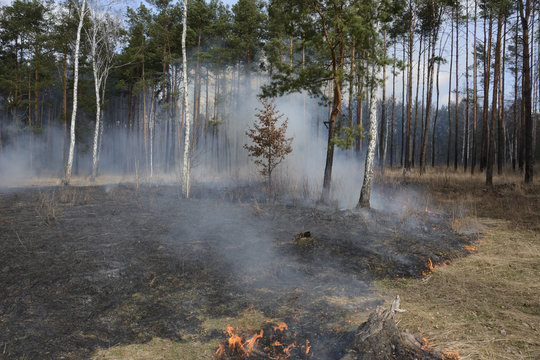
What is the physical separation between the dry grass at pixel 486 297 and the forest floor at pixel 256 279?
0.07 ft

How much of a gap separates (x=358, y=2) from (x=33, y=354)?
1057 cm

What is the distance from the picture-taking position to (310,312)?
3.84 metres

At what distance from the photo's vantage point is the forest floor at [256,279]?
3277 millimetres

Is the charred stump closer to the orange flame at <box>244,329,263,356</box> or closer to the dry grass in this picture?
the dry grass

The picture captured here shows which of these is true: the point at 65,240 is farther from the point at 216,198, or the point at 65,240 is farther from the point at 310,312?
the point at 216,198

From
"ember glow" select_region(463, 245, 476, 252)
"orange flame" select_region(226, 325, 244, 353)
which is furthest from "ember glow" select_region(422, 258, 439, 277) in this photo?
"orange flame" select_region(226, 325, 244, 353)

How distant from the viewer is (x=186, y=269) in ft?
17.2

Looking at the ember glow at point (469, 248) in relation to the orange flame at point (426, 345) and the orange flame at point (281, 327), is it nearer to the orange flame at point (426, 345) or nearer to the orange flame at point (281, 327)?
the orange flame at point (426, 345)

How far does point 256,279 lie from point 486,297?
3325 mm

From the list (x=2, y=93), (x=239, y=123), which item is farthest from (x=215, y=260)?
(x=2, y=93)

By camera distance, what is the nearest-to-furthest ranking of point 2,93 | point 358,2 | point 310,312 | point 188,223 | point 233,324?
1. point 233,324
2. point 310,312
3. point 188,223
4. point 358,2
5. point 2,93

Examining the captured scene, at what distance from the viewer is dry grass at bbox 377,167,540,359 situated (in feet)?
10.3

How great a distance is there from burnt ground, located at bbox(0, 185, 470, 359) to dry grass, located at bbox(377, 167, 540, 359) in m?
0.49

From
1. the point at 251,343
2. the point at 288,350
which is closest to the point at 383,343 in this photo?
the point at 288,350
